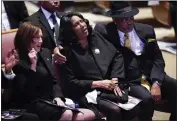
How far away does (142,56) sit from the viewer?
398 centimetres

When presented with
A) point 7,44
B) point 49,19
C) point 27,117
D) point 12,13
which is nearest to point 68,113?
point 27,117

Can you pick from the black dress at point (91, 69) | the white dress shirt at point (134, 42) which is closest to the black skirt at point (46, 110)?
the black dress at point (91, 69)

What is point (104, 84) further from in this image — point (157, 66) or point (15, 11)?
point (15, 11)

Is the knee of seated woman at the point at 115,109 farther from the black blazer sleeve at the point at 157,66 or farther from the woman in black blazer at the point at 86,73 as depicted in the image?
the black blazer sleeve at the point at 157,66

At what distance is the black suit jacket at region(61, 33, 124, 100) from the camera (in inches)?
142

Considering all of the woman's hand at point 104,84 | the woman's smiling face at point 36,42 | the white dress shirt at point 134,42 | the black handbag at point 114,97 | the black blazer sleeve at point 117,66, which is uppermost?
the woman's smiling face at point 36,42

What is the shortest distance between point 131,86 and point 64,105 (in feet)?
2.11

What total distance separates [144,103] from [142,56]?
467mm

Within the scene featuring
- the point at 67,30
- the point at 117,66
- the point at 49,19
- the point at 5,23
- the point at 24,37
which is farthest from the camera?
the point at 5,23

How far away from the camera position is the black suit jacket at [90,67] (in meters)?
3.60

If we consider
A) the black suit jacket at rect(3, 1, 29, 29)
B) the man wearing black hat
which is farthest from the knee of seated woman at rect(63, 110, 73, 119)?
the black suit jacket at rect(3, 1, 29, 29)

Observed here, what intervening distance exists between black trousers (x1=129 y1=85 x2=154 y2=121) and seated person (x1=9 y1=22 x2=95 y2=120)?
1.74 feet

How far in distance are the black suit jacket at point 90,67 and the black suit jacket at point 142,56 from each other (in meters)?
0.14

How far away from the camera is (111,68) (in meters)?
3.78
